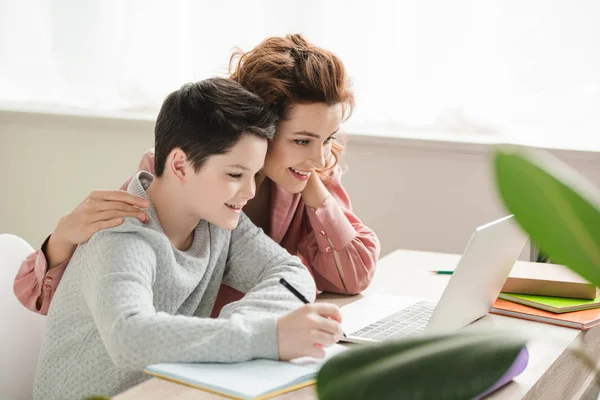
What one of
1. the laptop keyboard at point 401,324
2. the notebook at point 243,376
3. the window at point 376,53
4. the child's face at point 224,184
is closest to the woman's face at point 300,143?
the child's face at point 224,184

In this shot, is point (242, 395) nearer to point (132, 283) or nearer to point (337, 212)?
point (132, 283)

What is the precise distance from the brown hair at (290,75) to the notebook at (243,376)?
1.97ft

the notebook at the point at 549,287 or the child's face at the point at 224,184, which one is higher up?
the child's face at the point at 224,184

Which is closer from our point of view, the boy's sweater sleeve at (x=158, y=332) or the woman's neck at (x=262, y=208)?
the boy's sweater sleeve at (x=158, y=332)

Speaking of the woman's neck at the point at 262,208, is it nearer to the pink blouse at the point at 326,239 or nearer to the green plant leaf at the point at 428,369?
the pink blouse at the point at 326,239

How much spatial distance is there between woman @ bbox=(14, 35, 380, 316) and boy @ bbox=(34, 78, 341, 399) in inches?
4.3

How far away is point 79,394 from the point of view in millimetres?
1190

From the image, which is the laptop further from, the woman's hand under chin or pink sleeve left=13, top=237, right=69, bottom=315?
pink sleeve left=13, top=237, right=69, bottom=315

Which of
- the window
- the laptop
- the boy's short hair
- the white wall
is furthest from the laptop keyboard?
the window

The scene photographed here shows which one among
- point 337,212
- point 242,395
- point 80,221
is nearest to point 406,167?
point 337,212

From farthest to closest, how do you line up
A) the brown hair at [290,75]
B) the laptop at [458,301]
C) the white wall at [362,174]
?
the white wall at [362,174] < the brown hair at [290,75] < the laptop at [458,301]

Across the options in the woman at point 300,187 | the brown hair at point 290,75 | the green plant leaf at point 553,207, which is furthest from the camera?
the brown hair at point 290,75

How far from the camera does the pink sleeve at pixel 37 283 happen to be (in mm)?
1368

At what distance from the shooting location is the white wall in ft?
8.92
